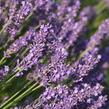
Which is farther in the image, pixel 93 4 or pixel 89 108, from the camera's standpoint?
pixel 93 4

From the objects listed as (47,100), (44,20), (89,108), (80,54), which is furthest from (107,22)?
(47,100)

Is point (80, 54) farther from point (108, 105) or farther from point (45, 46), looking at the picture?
point (45, 46)

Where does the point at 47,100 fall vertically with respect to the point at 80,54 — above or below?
below

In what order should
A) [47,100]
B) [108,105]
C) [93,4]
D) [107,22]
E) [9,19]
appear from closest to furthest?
[47,100], [9,19], [108,105], [107,22], [93,4]

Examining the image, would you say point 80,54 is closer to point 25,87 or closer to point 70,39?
point 70,39

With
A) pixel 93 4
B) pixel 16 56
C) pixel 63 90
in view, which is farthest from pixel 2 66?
pixel 93 4

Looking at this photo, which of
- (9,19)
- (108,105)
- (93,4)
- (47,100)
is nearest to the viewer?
(47,100)

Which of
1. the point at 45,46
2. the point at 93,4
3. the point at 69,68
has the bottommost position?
the point at 69,68
